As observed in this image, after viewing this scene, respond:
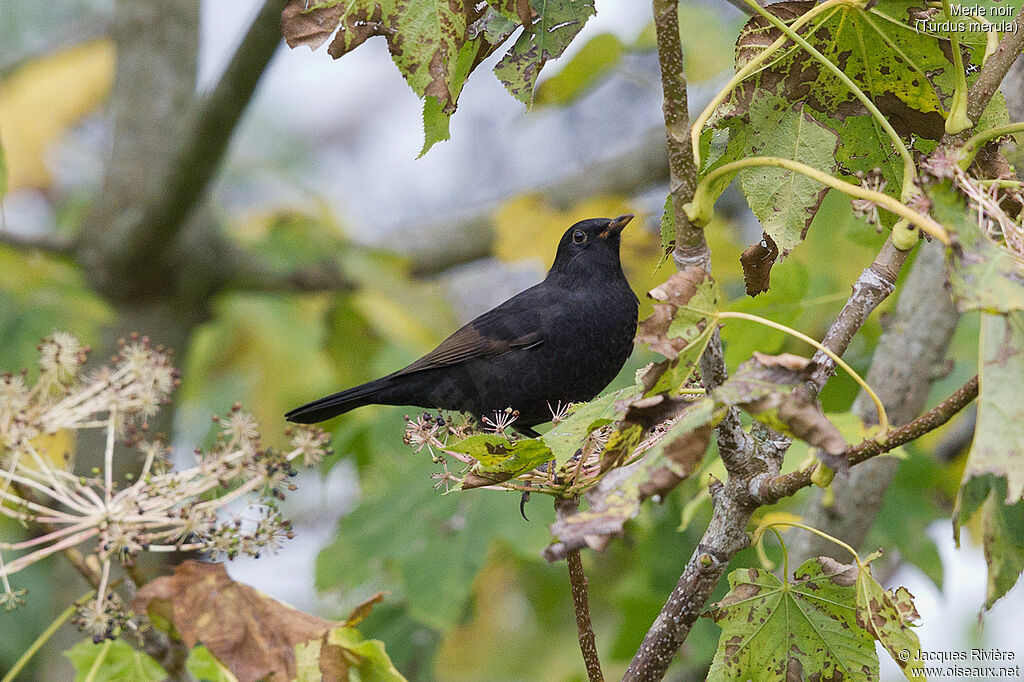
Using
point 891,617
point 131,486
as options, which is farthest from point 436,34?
point 131,486

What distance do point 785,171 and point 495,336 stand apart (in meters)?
1.56

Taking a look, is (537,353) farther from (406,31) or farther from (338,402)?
(406,31)

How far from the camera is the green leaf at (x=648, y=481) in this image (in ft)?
3.47

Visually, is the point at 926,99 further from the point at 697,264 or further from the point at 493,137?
the point at 493,137

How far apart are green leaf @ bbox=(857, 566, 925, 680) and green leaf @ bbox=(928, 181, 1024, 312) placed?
495mm

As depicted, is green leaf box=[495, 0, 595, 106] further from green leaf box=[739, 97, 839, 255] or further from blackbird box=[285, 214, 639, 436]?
blackbird box=[285, 214, 639, 436]

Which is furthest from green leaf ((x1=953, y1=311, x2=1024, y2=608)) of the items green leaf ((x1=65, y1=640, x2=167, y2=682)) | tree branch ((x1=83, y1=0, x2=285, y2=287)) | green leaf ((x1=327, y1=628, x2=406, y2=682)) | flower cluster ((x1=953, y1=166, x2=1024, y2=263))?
tree branch ((x1=83, y1=0, x2=285, y2=287))

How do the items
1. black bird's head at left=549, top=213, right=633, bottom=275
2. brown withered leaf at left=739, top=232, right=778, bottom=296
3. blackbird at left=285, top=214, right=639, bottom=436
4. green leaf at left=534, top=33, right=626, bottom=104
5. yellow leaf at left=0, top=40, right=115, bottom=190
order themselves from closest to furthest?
brown withered leaf at left=739, top=232, right=778, bottom=296 < blackbird at left=285, top=214, right=639, bottom=436 < black bird's head at left=549, top=213, right=633, bottom=275 < green leaf at left=534, top=33, right=626, bottom=104 < yellow leaf at left=0, top=40, right=115, bottom=190

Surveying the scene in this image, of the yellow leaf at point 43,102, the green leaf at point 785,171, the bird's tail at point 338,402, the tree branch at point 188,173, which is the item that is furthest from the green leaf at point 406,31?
the yellow leaf at point 43,102

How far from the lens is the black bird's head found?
10.1ft

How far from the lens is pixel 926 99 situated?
1.50 m

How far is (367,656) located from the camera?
180 cm

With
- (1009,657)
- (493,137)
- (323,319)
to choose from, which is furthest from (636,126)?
(1009,657)

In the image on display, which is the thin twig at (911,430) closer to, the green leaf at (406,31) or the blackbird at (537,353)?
the green leaf at (406,31)
